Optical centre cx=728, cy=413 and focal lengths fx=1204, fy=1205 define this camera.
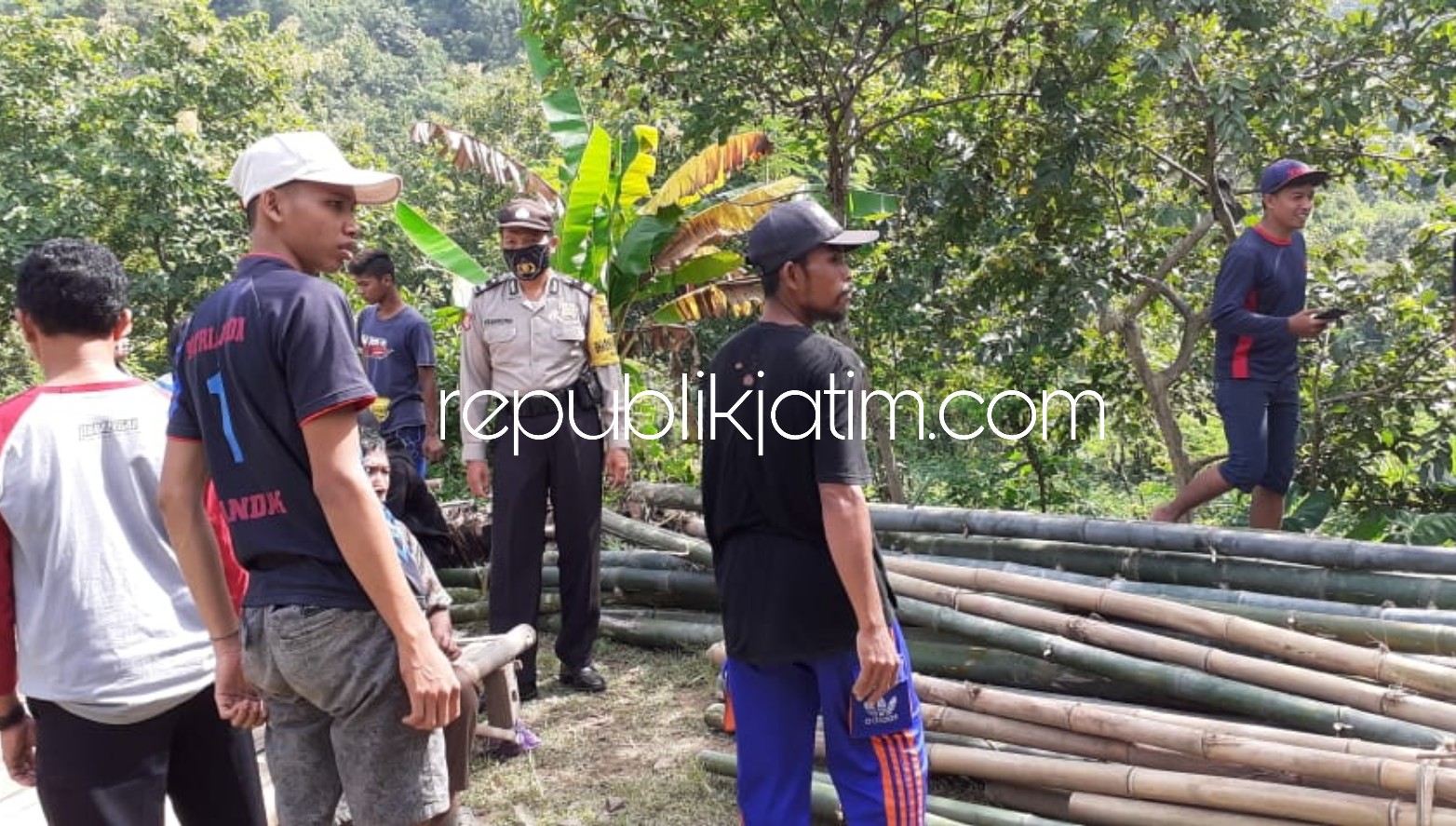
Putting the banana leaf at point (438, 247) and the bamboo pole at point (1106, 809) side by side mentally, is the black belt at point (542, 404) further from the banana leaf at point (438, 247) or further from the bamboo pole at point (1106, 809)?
the banana leaf at point (438, 247)

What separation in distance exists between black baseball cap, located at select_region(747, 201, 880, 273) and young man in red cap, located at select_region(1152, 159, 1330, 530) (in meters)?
2.77

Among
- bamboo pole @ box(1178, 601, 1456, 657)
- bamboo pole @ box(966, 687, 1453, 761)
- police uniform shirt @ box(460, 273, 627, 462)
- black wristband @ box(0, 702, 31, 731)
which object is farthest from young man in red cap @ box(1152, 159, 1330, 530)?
black wristband @ box(0, 702, 31, 731)

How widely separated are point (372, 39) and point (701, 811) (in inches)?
2768

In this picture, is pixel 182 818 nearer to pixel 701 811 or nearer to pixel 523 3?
pixel 701 811

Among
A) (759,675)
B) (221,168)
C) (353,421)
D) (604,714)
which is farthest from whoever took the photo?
(221,168)

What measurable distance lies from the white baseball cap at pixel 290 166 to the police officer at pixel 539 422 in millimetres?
2314

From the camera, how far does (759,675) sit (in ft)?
9.23

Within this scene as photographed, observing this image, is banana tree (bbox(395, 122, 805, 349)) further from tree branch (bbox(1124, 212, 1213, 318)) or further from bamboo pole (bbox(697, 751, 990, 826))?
bamboo pole (bbox(697, 751, 990, 826))

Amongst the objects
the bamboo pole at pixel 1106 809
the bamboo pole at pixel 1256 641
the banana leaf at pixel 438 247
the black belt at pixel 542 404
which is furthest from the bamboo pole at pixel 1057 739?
the banana leaf at pixel 438 247

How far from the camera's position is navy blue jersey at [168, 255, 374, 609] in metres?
2.11

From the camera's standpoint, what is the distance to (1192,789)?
3039 mm

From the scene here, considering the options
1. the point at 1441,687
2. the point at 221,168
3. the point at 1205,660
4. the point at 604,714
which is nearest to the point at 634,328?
the point at 604,714

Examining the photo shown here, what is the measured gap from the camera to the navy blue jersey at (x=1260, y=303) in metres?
4.87

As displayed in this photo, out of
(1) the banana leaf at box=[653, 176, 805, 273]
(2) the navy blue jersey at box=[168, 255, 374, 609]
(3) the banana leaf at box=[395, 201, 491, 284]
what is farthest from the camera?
(3) the banana leaf at box=[395, 201, 491, 284]
